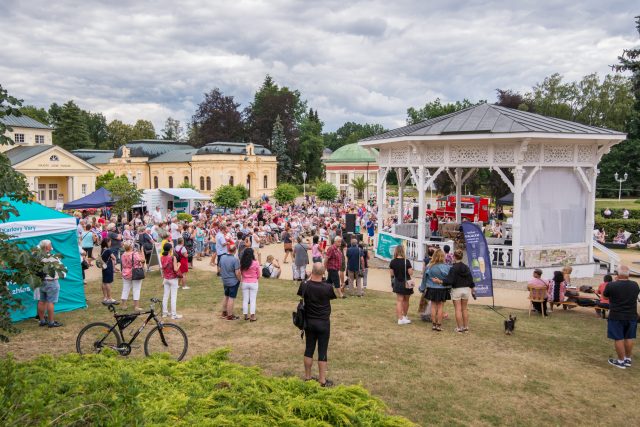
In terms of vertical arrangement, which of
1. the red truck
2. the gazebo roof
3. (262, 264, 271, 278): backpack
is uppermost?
the gazebo roof

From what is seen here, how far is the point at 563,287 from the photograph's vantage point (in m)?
11.4

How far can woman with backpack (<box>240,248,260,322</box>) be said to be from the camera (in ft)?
31.8

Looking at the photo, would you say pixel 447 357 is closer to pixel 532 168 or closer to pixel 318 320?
pixel 318 320

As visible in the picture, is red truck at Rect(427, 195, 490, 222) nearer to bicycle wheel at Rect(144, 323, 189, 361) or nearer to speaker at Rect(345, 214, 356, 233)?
speaker at Rect(345, 214, 356, 233)

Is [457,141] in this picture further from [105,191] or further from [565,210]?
[105,191]

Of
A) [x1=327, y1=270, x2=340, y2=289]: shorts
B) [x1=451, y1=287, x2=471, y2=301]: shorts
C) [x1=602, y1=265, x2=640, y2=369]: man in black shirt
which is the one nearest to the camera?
[x1=602, y1=265, x2=640, y2=369]: man in black shirt

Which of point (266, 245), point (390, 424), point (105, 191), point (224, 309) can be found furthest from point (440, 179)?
point (390, 424)

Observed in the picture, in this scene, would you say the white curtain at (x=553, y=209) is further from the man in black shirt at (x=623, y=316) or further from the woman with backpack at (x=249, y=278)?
the woman with backpack at (x=249, y=278)

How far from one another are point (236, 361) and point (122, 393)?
3.57m

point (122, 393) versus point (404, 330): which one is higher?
point (122, 393)

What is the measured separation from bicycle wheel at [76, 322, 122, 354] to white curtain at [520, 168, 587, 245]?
12469 mm

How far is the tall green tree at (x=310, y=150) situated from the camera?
71688 millimetres

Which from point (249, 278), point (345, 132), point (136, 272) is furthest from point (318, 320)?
point (345, 132)

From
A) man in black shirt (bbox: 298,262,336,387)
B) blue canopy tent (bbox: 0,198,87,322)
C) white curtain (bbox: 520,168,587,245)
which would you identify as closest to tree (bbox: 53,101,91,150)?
blue canopy tent (bbox: 0,198,87,322)
